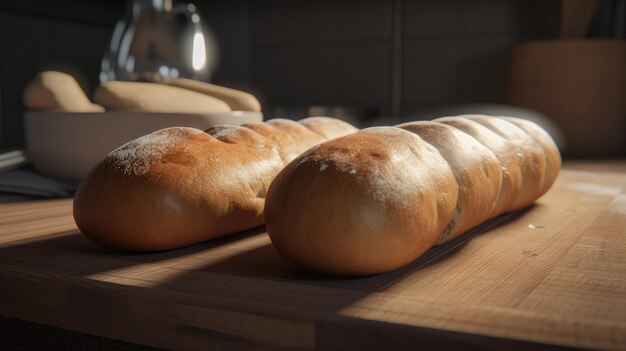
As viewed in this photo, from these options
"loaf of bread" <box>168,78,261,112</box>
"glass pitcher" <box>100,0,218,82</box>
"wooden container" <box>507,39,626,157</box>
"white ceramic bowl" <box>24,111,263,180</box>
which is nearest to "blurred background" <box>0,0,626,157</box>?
"wooden container" <box>507,39,626,157</box>

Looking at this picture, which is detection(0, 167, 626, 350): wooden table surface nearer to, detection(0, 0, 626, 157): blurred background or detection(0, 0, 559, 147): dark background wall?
detection(0, 0, 626, 157): blurred background

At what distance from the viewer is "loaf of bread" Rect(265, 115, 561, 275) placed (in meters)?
0.45

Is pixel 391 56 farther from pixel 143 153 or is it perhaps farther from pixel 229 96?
pixel 143 153

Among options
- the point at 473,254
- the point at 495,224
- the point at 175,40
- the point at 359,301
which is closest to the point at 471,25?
the point at 175,40

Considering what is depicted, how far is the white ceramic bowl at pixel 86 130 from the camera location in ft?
2.80

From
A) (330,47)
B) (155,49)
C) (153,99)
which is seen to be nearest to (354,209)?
(153,99)

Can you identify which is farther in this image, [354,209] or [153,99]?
[153,99]

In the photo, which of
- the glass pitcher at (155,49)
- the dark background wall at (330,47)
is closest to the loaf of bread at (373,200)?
the glass pitcher at (155,49)

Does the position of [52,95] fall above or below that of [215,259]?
above

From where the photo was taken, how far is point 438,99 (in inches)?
84.9

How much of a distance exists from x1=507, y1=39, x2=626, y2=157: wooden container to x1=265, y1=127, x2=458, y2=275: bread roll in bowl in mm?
1308

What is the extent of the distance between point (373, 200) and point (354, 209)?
0.06 feet

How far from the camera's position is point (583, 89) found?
1651 millimetres

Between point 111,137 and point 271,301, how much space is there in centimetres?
55
